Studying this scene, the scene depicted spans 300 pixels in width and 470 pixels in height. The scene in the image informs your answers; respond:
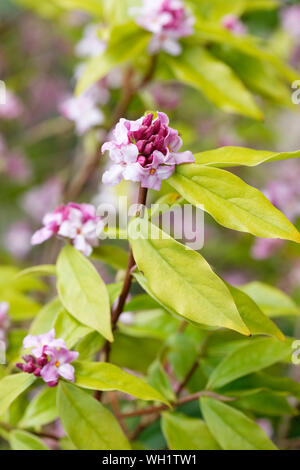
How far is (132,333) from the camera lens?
0.73 meters

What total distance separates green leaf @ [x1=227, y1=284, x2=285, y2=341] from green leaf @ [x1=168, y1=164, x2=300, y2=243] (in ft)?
0.29

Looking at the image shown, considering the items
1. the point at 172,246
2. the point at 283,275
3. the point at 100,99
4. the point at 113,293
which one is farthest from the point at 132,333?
the point at 283,275

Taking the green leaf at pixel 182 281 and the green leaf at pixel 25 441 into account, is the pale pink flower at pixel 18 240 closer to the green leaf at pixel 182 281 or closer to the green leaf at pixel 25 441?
the green leaf at pixel 25 441

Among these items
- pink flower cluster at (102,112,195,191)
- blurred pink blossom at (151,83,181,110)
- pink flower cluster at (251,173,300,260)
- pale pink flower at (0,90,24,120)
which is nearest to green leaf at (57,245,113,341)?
pink flower cluster at (102,112,195,191)

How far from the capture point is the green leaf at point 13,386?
49cm

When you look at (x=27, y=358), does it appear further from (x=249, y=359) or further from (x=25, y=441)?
(x=249, y=359)

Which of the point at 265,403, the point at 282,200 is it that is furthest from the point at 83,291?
the point at 282,200

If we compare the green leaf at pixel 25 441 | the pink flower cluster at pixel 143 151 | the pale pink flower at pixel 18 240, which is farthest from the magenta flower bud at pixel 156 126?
the pale pink flower at pixel 18 240

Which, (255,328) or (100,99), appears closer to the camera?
(255,328)

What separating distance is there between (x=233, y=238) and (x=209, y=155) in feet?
3.60

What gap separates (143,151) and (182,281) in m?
0.12

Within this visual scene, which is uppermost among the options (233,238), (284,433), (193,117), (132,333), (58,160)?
(193,117)

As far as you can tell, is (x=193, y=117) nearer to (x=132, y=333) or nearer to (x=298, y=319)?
(x=298, y=319)

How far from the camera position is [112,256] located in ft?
2.00
